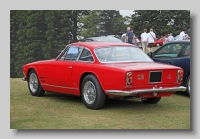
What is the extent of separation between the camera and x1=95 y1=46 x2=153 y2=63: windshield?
8633mm

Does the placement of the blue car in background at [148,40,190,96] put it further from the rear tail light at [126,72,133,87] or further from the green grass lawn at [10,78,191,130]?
the rear tail light at [126,72,133,87]

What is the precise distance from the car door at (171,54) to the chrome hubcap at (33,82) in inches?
117

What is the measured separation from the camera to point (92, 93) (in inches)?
335

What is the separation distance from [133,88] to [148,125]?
810 mm

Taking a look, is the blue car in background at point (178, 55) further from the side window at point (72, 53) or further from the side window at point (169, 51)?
the side window at point (72, 53)

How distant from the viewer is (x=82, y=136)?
21.6 ft

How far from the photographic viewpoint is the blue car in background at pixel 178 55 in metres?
9.98

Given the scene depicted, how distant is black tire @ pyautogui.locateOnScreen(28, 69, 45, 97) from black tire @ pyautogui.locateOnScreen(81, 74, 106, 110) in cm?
174

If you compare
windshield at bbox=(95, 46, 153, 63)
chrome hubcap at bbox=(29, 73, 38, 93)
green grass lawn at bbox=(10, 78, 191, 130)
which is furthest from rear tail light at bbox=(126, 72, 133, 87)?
chrome hubcap at bbox=(29, 73, 38, 93)

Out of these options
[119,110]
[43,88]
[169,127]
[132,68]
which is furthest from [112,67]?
[43,88]

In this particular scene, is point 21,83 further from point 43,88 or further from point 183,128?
point 183,128

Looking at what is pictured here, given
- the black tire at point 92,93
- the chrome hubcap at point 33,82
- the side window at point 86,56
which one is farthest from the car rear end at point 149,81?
the chrome hubcap at point 33,82

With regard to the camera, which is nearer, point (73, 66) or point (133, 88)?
point (133, 88)

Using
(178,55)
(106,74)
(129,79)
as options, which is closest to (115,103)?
(106,74)
